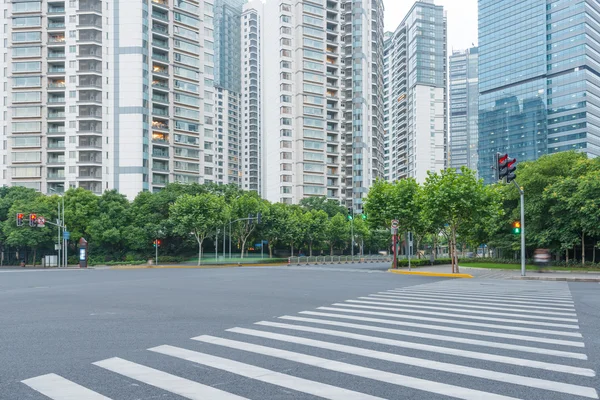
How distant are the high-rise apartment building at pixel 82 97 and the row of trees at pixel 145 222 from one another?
10.8m

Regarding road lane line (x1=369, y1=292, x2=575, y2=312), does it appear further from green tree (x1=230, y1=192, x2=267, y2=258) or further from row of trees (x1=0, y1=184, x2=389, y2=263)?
green tree (x1=230, y1=192, x2=267, y2=258)

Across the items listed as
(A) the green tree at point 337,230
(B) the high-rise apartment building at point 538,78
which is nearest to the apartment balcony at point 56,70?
(A) the green tree at point 337,230

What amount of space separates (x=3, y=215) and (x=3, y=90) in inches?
1061

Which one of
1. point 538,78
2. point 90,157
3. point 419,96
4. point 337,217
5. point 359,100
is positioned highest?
point 538,78

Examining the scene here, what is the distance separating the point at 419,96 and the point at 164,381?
520ft

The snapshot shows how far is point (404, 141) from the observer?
15925 centimetres

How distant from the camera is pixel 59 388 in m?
5.69

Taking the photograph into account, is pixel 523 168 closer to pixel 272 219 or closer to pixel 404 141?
pixel 272 219

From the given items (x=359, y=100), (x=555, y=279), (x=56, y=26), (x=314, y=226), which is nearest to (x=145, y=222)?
(x=314, y=226)

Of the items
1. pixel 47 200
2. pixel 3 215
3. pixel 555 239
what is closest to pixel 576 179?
pixel 555 239

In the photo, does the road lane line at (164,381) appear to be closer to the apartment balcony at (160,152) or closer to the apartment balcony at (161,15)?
the apartment balcony at (160,152)

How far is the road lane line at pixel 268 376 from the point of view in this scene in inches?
211

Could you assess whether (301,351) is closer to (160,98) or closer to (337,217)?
(337,217)

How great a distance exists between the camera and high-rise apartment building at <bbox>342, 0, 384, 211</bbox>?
350ft
